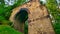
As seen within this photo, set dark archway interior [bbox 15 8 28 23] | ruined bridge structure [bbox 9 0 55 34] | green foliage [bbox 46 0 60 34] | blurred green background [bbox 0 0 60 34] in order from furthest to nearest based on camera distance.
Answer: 1. green foliage [bbox 46 0 60 34]
2. dark archway interior [bbox 15 8 28 23]
3. ruined bridge structure [bbox 9 0 55 34]
4. blurred green background [bbox 0 0 60 34]

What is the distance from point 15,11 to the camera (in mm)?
15125

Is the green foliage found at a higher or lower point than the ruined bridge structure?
lower

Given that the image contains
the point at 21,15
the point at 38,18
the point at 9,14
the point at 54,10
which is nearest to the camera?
the point at 38,18

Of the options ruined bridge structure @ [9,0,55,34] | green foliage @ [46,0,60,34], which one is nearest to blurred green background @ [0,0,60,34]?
green foliage @ [46,0,60,34]

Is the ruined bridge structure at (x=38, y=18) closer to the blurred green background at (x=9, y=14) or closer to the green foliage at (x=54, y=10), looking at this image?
the blurred green background at (x=9, y=14)

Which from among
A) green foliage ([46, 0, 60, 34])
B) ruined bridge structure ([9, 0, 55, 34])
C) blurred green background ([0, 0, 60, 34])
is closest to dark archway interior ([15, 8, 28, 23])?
ruined bridge structure ([9, 0, 55, 34])

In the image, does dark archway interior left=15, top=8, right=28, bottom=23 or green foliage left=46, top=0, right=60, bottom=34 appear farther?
green foliage left=46, top=0, right=60, bottom=34

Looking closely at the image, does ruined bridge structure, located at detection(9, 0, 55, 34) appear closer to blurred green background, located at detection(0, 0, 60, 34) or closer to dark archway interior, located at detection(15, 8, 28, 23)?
dark archway interior, located at detection(15, 8, 28, 23)

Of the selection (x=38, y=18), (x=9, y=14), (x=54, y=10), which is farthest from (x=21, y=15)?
(x=54, y=10)

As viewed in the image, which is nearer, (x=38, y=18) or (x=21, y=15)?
(x=38, y=18)

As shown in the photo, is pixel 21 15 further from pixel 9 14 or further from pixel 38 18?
pixel 38 18

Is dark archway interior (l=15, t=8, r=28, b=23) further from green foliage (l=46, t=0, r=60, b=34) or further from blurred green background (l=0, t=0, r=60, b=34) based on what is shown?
Answer: green foliage (l=46, t=0, r=60, b=34)

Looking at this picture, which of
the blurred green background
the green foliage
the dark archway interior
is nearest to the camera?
the blurred green background

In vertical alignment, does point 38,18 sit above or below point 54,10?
above
